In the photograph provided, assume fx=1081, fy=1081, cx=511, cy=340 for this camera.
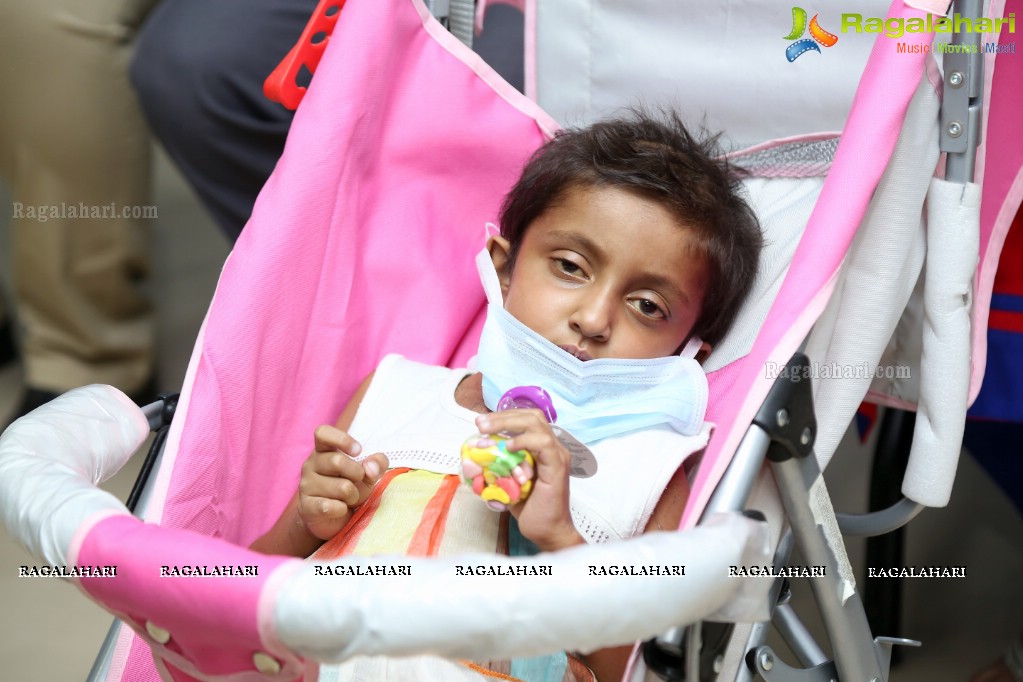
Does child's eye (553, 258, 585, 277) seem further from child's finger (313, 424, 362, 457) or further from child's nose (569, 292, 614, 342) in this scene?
child's finger (313, 424, 362, 457)

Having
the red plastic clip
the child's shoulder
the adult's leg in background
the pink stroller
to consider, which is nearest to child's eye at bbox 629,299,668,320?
the pink stroller

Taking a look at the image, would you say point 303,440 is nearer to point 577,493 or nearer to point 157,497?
point 157,497

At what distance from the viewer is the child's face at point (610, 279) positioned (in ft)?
3.75

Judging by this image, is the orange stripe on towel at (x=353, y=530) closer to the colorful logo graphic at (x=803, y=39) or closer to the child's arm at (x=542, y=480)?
the child's arm at (x=542, y=480)

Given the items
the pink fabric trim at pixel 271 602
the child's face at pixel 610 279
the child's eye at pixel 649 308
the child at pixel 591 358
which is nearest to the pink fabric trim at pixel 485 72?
the child at pixel 591 358

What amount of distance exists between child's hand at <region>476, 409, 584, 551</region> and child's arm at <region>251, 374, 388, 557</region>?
177 millimetres

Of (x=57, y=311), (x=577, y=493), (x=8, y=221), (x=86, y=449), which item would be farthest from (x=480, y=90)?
(x=8, y=221)

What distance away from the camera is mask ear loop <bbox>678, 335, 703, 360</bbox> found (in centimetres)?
124

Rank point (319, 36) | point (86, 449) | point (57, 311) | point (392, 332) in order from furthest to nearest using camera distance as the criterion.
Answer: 1. point (57, 311)
2. point (319, 36)
3. point (392, 332)
4. point (86, 449)

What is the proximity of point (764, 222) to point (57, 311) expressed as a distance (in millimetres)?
1473

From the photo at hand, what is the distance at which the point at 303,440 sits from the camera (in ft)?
4.04

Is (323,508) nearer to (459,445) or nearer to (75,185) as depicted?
(459,445)

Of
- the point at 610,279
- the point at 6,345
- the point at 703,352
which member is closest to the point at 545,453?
the point at 610,279

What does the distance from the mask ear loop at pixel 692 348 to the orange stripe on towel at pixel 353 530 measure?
37cm
